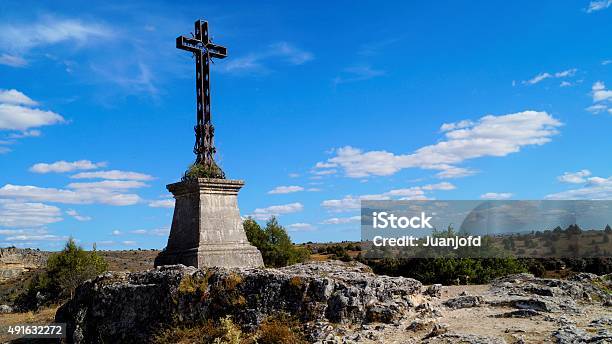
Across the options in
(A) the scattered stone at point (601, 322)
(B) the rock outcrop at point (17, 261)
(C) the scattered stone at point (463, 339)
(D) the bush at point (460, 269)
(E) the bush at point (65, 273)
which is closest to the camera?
(C) the scattered stone at point (463, 339)

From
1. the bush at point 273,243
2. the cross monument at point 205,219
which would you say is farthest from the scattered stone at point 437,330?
the bush at point 273,243

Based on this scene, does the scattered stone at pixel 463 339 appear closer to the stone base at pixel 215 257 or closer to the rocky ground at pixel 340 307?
the rocky ground at pixel 340 307

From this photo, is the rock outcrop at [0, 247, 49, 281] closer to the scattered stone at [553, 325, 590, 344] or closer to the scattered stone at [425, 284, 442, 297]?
the scattered stone at [425, 284, 442, 297]

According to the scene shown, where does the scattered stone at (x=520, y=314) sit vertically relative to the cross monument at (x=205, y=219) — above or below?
below

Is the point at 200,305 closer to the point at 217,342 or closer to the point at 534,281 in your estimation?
the point at 217,342

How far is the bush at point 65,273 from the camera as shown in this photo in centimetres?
2469

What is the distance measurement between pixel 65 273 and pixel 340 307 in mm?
21119

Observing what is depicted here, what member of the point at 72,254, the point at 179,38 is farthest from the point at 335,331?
the point at 72,254

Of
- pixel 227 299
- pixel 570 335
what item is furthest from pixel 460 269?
pixel 227 299

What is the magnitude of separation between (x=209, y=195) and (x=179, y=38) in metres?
5.04

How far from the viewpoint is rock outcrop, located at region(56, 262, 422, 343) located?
9805 mm

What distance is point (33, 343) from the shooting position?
12727 mm

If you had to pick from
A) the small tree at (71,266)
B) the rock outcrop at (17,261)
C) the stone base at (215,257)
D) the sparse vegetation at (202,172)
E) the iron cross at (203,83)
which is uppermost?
the iron cross at (203,83)

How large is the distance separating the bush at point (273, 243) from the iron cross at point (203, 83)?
41.9ft
